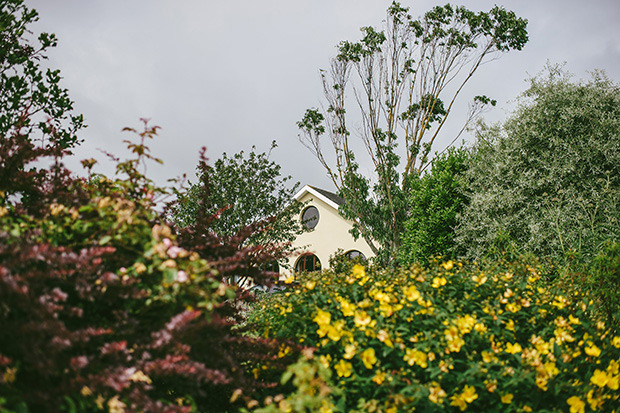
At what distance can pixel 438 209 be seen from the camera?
10492mm

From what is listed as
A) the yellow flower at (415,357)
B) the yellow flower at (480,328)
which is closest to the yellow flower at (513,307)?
the yellow flower at (480,328)

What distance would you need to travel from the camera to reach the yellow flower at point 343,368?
2516 mm

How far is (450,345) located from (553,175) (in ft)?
24.3

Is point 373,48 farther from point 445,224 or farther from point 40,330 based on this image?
point 40,330

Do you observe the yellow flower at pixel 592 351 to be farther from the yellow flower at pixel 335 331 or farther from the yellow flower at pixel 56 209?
the yellow flower at pixel 56 209

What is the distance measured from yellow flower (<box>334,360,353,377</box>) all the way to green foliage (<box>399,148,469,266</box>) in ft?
25.3

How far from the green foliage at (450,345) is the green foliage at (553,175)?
4.72 metres

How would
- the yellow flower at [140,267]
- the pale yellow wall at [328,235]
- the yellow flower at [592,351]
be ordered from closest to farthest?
the yellow flower at [140,267]
the yellow flower at [592,351]
the pale yellow wall at [328,235]

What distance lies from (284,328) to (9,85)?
14.2 feet

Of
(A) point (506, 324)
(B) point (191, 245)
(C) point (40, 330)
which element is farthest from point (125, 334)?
(A) point (506, 324)

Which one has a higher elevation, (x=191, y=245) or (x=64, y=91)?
(x=64, y=91)

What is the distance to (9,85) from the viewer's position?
443 cm

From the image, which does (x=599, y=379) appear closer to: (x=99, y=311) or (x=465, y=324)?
(x=465, y=324)

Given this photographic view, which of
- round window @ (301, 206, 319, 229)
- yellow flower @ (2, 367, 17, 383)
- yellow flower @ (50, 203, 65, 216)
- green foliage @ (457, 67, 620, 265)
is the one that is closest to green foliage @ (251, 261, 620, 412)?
yellow flower @ (2, 367, 17, 383)
